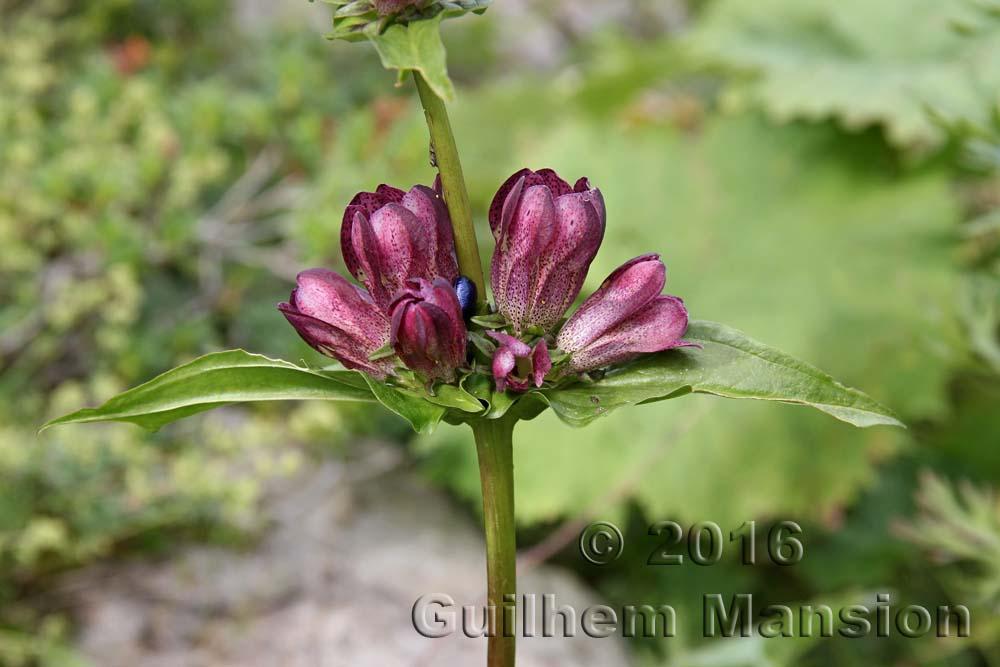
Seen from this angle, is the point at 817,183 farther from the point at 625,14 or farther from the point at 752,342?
the point at 625,14

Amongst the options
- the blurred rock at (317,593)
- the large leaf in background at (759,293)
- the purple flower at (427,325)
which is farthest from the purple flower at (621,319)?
the blurred rock at (317,593)

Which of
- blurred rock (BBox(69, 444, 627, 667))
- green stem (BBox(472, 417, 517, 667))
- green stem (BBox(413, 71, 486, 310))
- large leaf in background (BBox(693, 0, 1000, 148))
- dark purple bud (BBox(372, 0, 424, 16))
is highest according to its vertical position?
large leaf in background (BBox(693, 0, 1000, 148))

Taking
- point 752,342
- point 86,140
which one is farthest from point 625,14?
point 752,342

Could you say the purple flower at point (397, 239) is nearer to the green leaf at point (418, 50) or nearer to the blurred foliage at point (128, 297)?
the green leaf at point (418, 50)

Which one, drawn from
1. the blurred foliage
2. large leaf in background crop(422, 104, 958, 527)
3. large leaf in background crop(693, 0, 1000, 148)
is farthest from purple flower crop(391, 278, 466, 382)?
large leaf in background crop(693, 0, 1000, 148)

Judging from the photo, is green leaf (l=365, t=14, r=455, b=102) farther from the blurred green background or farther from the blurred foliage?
the blurred foliage
